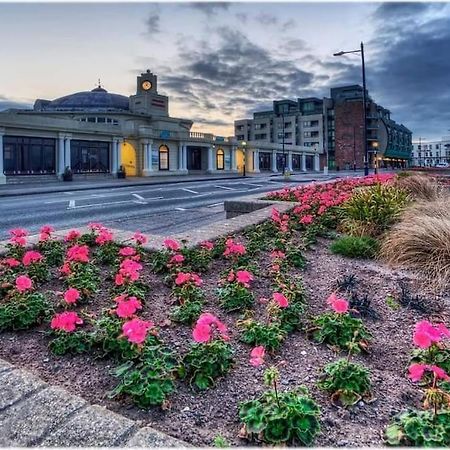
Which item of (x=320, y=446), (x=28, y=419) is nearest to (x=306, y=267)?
(x=320, y=446)

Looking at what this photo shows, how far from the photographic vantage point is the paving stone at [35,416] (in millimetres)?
1973

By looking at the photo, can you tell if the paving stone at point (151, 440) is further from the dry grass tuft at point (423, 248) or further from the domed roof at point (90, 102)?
the domed roof at point (90, 102)

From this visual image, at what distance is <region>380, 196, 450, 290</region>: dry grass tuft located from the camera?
15.7ft

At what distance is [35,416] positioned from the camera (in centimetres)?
211

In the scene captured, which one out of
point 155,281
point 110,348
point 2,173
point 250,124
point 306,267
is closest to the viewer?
point 110,348

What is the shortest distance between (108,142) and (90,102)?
3118 centimetres

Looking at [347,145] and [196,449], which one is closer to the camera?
[196,449]

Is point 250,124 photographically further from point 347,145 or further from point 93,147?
point 93,147

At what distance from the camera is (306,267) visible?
5168 mm

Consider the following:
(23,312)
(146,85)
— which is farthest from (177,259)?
(146,85)

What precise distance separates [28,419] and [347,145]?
4108 inches

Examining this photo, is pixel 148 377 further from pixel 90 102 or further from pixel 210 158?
pixel 90 102

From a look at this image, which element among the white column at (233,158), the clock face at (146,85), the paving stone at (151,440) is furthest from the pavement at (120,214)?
the clock face at (146,85)

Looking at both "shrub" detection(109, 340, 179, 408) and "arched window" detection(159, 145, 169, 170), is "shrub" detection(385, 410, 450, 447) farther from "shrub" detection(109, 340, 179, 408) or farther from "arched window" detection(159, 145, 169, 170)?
"arched window" detection(159, 145, 169, 170)
